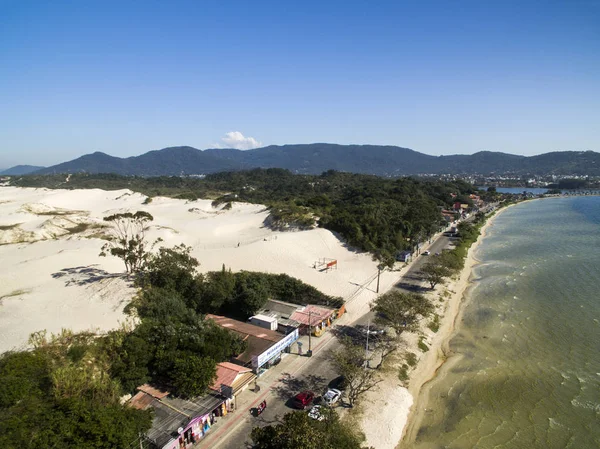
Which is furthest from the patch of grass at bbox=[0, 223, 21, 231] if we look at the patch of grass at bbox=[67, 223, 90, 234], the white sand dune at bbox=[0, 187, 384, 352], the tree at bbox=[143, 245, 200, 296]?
the tree at bbox=[143, 245, 200, 296]

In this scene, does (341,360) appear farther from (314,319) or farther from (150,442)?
(150,442)

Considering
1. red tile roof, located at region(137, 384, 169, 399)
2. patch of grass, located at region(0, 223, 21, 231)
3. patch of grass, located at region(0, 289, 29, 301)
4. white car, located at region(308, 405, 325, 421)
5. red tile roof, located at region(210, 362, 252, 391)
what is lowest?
white car, located at region(308, 405, 325, 421)

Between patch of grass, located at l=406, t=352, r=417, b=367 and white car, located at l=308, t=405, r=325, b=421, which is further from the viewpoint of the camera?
patch of grass, located at l=406, t=352, r=417, b=367

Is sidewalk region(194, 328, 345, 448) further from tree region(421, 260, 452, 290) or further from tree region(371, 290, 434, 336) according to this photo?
tree region(421, 260, 452, 290)

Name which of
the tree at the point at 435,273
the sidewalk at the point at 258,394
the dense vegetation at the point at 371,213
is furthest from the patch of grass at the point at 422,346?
the dense vegetation at the point at 371,213

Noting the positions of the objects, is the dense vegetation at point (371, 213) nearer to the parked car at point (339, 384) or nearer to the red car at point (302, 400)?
the parked car at point (339, 384)

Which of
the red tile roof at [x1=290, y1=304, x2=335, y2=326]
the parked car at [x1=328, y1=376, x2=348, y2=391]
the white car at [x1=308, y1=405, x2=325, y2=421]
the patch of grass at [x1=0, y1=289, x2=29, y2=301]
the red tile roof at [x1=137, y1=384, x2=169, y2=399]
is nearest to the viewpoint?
the white car at [x1=308, y1=405, x2=325, y2=421]
